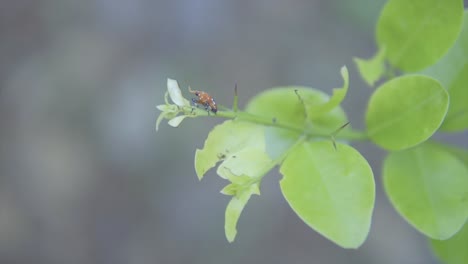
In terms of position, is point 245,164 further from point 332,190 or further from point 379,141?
point 379,141

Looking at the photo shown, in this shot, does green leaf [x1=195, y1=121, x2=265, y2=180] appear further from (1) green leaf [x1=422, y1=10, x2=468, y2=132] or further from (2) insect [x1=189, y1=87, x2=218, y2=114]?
(1) green leaf [x1=422, y1=10, x2=468, y2=132]

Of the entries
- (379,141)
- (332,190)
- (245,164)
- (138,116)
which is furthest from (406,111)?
(138,116)

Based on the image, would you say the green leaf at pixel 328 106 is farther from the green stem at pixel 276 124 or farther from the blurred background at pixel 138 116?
the blurred background at pixel 138 116

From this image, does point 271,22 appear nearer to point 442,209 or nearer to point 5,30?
point 5,30

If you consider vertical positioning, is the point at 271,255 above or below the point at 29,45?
below

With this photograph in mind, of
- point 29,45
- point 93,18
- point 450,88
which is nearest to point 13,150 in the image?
point 29,45

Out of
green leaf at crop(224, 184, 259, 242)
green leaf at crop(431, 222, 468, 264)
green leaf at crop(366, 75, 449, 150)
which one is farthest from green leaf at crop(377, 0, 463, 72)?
green leaf at crop(224, 184, 259, 242)
